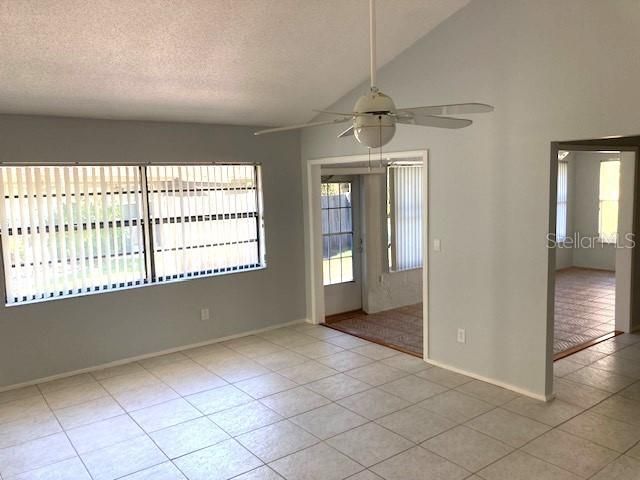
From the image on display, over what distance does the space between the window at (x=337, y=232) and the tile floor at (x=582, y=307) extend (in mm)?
2675

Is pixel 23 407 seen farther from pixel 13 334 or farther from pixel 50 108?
pixel 50 108

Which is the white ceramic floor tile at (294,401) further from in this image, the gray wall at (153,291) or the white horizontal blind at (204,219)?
the white horizontal blind at (204,219)

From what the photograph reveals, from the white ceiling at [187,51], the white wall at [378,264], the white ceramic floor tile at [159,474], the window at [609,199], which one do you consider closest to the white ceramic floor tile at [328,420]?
the white ceramic floor tile at [159,474]

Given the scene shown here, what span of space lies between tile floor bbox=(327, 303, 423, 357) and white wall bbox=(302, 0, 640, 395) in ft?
2.53

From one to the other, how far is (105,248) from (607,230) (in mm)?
9034

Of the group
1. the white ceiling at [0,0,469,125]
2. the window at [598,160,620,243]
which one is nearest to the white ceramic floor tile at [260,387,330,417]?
the white ceiling at [0,0,469,125]

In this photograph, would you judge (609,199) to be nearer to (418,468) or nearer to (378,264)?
(378,264)

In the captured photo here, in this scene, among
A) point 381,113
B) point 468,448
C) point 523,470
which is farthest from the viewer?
point 468,448

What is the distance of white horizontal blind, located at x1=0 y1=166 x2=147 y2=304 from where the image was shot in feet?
14.7

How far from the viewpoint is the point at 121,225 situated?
5031 mm

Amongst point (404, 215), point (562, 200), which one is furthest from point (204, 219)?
point (562, 200)

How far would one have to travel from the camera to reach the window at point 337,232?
6.69 m

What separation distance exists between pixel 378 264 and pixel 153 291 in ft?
9.83

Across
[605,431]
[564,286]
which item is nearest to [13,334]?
[605,431]
